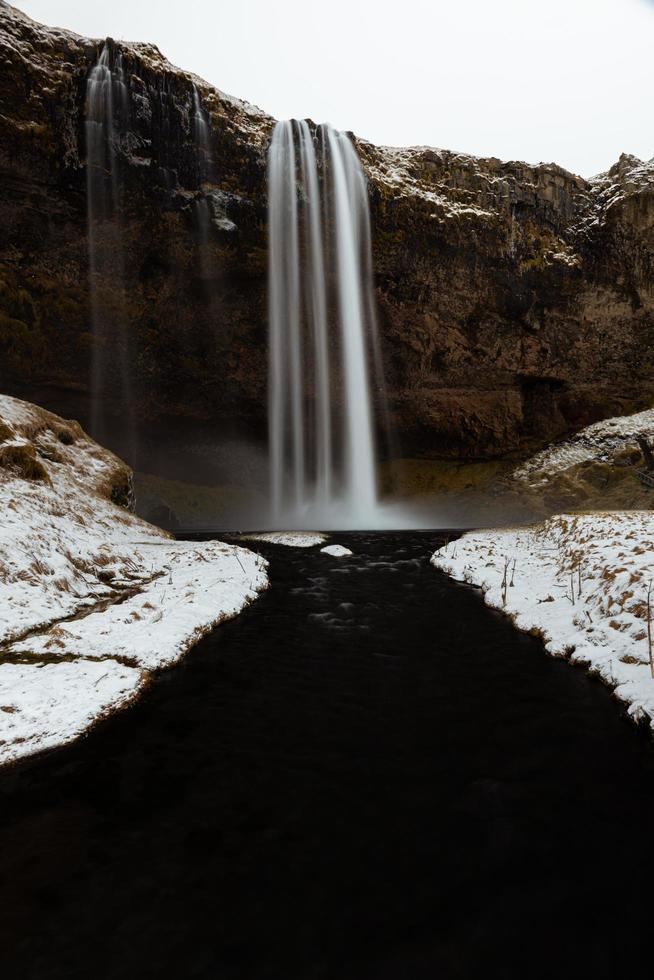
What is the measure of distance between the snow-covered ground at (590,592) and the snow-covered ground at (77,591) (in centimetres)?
645

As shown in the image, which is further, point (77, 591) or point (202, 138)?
point (202, 138)

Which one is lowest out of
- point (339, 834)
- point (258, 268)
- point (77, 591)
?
point (339, 834)

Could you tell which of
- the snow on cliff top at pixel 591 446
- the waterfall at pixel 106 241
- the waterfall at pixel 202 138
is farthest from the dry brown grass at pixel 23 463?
the snow on cliff top at pixel 591 446

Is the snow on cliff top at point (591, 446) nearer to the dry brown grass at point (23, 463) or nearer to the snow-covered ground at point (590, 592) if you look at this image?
the snow-covered ground at point (590, 592)

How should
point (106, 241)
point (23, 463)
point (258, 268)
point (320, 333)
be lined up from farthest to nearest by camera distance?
point (320, 333), point (258, 268), point (106, 241), point (23, 463)

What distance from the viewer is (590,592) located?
9.13m

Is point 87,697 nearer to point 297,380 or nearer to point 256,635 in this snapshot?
point 256,635

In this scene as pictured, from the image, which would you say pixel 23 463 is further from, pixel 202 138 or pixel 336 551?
pixel 202 138

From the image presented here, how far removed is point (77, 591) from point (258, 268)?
28.2m

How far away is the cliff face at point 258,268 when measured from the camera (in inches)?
1016

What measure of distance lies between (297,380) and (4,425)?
25.8 meters

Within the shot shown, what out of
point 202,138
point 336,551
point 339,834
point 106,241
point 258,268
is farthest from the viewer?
point 258,268

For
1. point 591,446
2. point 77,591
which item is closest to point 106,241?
point 77,591

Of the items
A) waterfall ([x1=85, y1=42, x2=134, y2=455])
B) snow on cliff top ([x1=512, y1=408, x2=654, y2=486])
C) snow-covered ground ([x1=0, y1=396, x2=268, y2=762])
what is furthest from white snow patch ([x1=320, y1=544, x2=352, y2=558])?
waterfall ([x1=85, y1=42, x2=134, y2=455])
